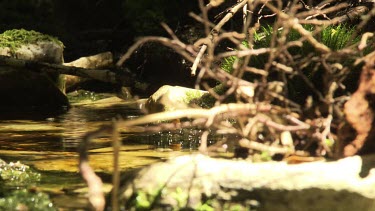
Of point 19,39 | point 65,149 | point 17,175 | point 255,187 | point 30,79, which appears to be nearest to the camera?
point 255,187

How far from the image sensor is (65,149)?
6.31 metres

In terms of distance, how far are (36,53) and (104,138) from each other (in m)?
5.25

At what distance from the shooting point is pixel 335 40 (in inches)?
299

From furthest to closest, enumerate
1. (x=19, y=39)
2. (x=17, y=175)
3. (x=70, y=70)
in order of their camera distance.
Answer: (x=19, y=39) → (x=70, y=70) → (x=17, y=175)

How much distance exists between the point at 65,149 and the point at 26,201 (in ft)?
7.74

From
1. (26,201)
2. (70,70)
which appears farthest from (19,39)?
(26,201)

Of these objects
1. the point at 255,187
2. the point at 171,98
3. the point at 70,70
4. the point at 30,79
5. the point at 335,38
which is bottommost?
the point at 255,187

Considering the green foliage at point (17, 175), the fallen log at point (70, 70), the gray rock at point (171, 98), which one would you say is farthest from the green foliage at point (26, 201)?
the fallen log at point (70, 70)

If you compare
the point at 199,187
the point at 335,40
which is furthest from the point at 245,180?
the point at 335,40

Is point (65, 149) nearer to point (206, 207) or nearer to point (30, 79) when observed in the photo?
point (206, 207)

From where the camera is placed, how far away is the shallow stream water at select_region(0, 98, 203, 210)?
4441 mm

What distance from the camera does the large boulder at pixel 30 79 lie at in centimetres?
1104

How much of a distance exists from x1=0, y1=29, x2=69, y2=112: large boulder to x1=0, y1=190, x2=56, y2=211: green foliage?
6869 millimetres

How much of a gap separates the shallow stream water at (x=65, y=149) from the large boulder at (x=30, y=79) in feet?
4.61
